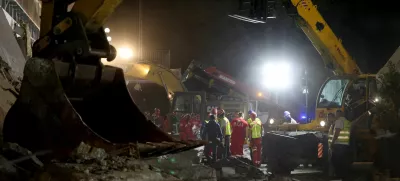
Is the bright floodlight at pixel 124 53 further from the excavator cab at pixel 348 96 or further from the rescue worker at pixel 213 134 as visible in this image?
the excavator cab at pixel 348 96

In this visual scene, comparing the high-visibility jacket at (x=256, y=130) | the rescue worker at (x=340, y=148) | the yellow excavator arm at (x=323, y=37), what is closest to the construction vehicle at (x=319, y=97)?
the yellow excavator arm at (x=323, y=37)

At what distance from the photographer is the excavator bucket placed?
4.70m

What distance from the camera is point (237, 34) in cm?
3409

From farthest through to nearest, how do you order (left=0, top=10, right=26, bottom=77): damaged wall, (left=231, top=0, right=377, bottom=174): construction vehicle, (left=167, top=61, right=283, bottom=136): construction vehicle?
(left=167, top=61, right=283, bottom=136): construction vehicle < (left=231, top=0, right=377, bottom=174): construction vehicle < (left=0, top=10, right=26, bottom=77): damaged wall

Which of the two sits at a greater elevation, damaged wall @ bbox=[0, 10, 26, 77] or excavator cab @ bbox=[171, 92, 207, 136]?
damaged wall @ bbox=[0, 10, 26, 77]

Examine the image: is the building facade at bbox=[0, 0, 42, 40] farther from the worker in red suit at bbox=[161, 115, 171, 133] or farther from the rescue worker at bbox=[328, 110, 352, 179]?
the rescue worker at bbox=[328, 110, 352, 179]

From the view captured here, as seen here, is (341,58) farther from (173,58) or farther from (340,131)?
(173,58)

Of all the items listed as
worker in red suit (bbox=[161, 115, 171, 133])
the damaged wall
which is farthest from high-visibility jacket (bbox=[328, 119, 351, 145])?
worker in red suit (bbox=[161, 115, 171, 133])

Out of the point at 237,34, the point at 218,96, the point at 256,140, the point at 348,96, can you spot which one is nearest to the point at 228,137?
the point at 256,140

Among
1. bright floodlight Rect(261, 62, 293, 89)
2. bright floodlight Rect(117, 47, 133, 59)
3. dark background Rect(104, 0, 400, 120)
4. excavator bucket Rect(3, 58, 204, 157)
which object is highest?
dark background Rect(104, 0, 400, 120)

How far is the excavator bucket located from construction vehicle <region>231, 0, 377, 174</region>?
513 centimetres

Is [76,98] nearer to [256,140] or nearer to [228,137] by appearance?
[256,140]

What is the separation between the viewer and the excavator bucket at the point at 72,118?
15.4 ft

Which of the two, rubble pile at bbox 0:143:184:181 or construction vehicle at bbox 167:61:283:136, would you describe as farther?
construction vehicle at bbox 167:61:283:136
